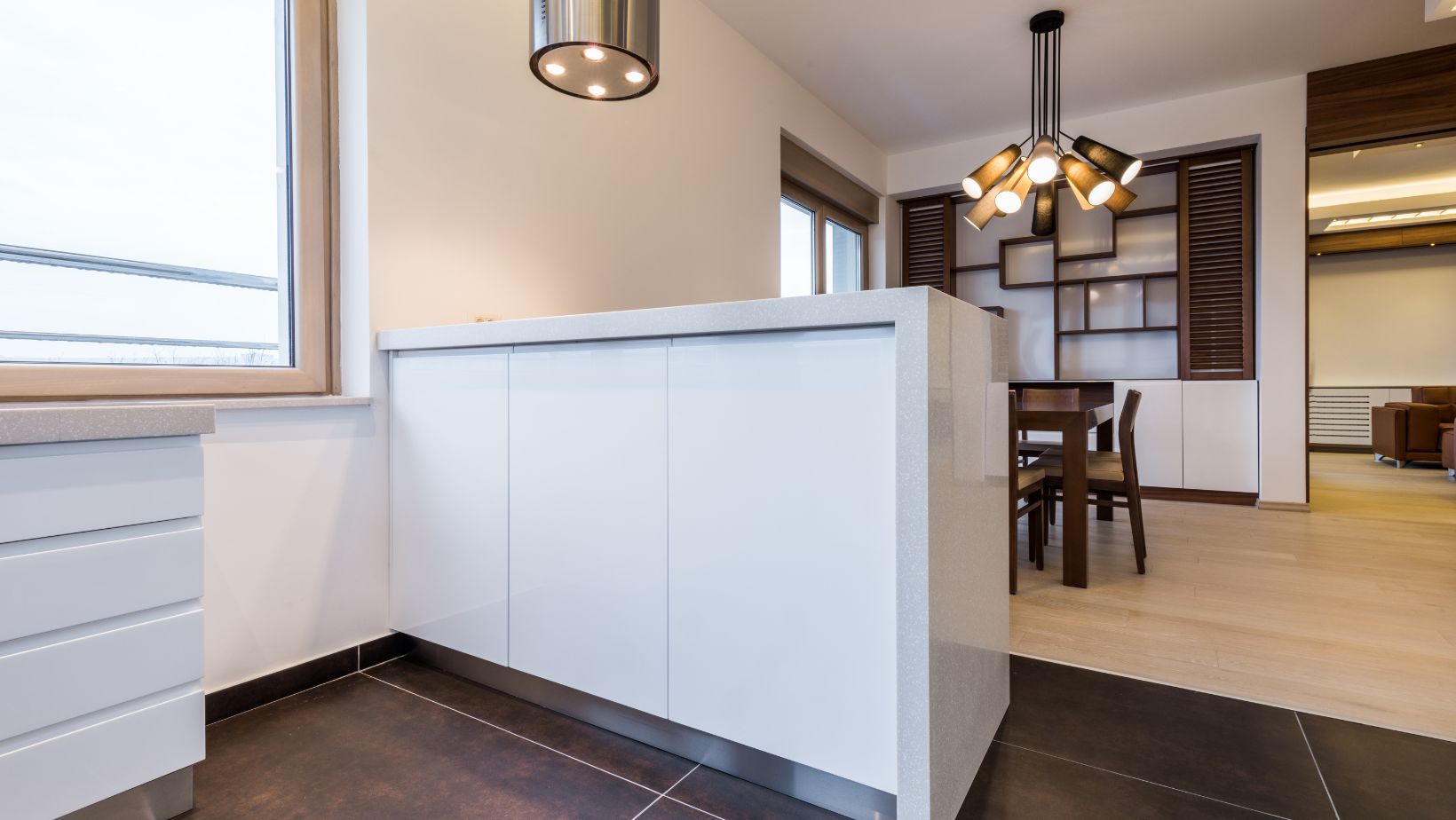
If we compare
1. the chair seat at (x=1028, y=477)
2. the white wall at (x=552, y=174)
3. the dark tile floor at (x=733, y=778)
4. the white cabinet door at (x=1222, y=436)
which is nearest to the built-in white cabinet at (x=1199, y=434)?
the white cabinet door at (x=1222, y=436)

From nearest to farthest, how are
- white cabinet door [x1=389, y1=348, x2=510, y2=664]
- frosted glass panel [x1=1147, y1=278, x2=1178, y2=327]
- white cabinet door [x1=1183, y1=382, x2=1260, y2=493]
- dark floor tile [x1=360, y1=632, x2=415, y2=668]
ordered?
white cabinet door [x1=389, y1=348, x2=510, y2=664], dark floor tile [x1=360, y1=632, x2=415, y2=668], white cabinet door [x1=1183, y1=382, x2=1260, y2=493], frosted glass panel [x1=1147, y1=278, x2=1178, y2=327]

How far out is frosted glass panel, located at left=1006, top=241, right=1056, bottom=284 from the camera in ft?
17.4

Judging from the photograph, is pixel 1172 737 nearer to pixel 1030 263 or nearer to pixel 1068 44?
pixel 1068 44

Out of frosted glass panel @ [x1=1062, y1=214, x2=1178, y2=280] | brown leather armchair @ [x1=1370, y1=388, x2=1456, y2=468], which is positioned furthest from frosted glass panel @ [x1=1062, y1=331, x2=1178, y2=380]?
brown leather armchair @ [x1=1370, y1=388, x2=1456, y2=468]

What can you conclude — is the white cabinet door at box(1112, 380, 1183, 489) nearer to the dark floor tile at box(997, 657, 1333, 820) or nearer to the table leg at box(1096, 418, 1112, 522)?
the table leg at box(1096, 418, 1112, 522)

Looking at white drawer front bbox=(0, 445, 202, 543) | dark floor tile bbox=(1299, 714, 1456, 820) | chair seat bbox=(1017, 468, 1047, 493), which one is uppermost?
white drawer front bbox=(0, 445, 202, 543)

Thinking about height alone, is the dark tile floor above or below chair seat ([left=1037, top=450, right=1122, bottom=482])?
below

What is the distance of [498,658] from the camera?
169 cm

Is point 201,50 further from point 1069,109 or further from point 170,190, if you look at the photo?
point 1069,109

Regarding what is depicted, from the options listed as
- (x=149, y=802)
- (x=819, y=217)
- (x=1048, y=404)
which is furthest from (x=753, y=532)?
(x=819, y=217)

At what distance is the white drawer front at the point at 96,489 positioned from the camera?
996 millimetres

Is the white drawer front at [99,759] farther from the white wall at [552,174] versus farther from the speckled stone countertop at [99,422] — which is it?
the white wall at [552,174]

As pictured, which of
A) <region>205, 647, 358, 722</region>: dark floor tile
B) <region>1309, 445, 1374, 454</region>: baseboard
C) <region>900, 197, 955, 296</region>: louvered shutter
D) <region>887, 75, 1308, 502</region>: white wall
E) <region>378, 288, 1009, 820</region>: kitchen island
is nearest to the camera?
<region>378, 288, 1009, 820</region>: kitchen island

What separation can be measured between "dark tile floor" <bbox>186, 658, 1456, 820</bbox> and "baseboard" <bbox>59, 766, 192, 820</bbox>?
0.14ft
